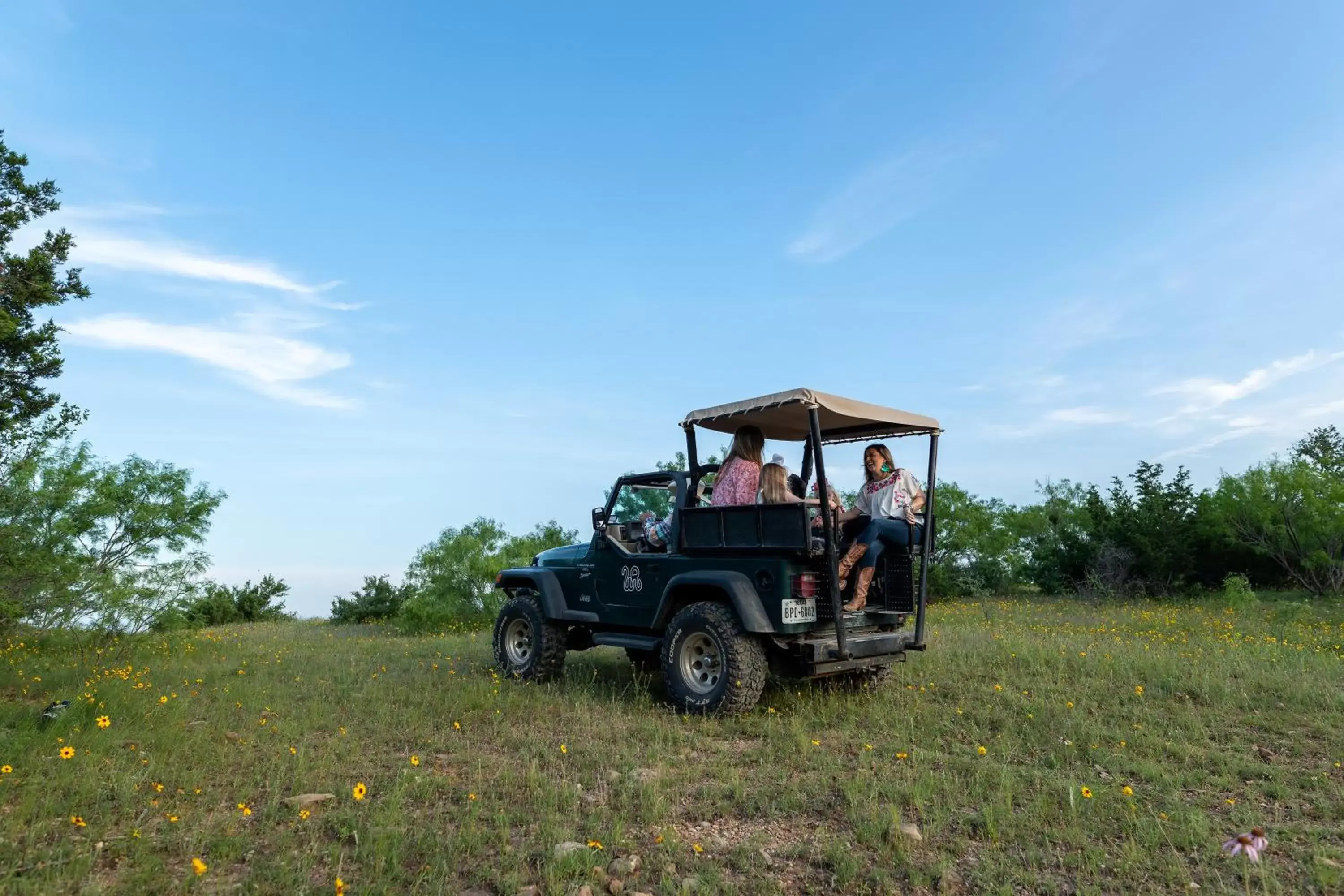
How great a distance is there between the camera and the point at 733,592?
6898 millimetres

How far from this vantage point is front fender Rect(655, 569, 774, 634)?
22.2ft

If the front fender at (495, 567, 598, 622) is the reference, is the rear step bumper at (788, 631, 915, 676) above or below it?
below

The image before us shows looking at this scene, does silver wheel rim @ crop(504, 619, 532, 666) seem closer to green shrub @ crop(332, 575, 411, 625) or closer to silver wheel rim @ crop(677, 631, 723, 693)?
silver wheel rim @ crop(677, 631, 723, 693)

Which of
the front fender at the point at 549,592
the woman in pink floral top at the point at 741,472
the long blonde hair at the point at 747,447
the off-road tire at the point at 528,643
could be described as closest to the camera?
the woman in pink floral top at the point at 741,472

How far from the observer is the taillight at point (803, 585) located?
272 inches

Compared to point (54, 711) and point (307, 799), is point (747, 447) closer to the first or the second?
point (307, 799)

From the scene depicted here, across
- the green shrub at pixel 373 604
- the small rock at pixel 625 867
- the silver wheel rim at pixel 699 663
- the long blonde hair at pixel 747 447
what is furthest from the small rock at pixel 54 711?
the green shrub at pixel 373 604

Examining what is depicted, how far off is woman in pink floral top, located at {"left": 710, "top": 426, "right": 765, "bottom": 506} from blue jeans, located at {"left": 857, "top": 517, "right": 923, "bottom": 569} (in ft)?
3.41

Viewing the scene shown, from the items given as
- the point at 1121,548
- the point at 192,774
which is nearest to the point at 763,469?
the point at 192,774

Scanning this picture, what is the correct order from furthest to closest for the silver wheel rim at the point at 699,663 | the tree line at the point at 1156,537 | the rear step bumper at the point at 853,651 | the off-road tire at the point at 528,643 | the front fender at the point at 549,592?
the tree line at the point at 1156,537
the off-road tire at the point at 528,643
the front fender at the point at 549,592
the silver wheel rim at the point at 699,663
the rear step bumper at the point at 853,651

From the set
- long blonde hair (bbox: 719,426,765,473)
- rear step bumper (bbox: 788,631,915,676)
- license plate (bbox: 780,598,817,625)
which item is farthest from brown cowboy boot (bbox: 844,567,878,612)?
long blonde hair (bbox: 719,426,765,473)

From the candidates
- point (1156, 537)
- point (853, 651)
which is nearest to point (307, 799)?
point (853, 651)

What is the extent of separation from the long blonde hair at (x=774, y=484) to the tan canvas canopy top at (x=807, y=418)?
52cm

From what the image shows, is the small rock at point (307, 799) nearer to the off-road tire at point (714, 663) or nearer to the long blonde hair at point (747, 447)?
the off-road tire at point (714, 663)
